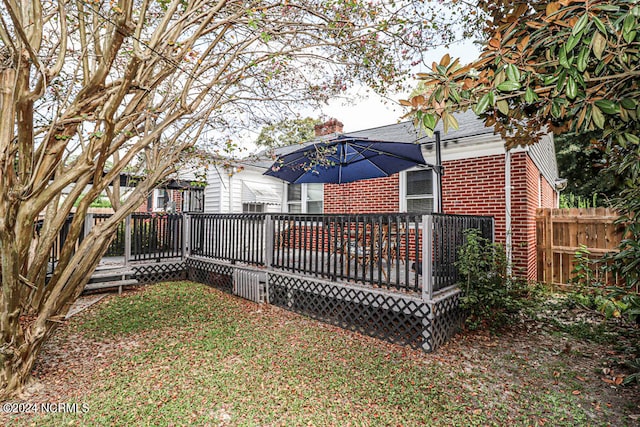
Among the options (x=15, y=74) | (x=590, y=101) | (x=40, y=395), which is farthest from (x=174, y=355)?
(x=590, y=101)

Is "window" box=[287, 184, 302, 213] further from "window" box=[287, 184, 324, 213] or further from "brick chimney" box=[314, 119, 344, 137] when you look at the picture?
"brick chimney" box=[314, 119, 344, 137]

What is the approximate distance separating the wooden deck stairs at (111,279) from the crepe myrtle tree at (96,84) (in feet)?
9.02

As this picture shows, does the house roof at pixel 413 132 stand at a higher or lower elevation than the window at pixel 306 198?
higher

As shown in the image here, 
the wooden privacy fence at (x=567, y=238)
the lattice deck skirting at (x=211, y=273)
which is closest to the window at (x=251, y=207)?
the lattice deck skirting at (x=211, y=273)

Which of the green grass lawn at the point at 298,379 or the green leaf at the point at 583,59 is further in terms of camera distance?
the green grass lawn at the point at 298,379

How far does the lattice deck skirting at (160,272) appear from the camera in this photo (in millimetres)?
7762

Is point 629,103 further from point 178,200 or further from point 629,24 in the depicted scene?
point 178,200

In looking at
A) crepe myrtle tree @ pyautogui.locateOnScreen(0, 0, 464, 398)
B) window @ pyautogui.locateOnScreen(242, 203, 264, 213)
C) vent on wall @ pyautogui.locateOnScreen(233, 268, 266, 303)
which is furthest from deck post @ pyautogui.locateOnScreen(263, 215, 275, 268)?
window @ pyautogui.locateOnScreen(242, 203, 264, 213)

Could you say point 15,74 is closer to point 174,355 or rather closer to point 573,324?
point 174,355

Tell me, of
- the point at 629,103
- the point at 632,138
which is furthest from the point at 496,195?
the point at 629,103

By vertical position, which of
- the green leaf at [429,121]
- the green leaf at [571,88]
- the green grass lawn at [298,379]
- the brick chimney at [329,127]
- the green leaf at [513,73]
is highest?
the brick chimney at [329,127]

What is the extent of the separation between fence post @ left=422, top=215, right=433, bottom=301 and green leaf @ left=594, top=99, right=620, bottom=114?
2.52 meters

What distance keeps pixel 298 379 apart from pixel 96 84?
12.0ft

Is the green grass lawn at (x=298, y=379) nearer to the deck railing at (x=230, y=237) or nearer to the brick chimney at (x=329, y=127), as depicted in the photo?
the deck railing at (x=230, y=237)
